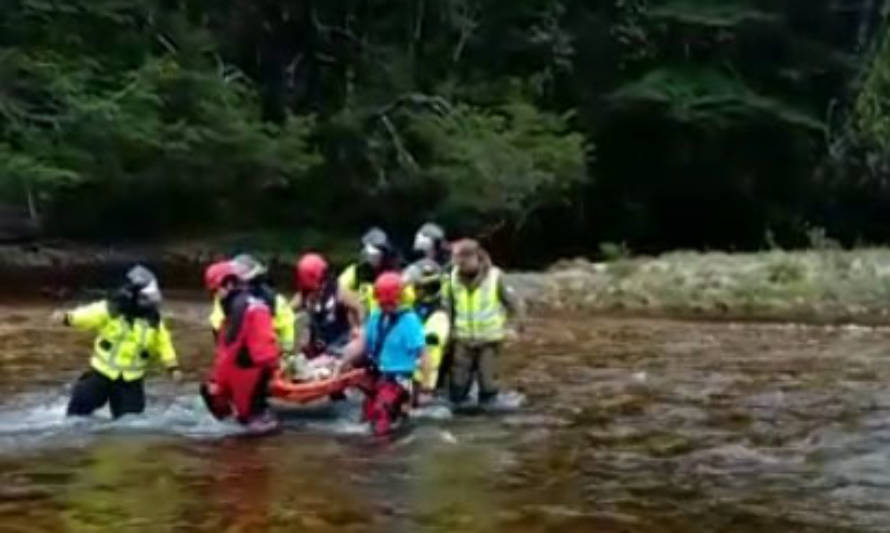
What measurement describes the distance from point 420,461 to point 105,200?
23.1m

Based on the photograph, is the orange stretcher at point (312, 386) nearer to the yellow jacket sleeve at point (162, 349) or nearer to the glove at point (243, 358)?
the glove at point (243, 358)

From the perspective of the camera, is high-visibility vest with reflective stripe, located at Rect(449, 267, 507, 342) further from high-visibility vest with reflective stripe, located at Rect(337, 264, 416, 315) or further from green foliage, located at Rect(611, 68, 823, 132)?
green foliage, located at Rect(611, 68, 823, 132)

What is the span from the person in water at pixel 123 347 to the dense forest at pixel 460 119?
1674 cm

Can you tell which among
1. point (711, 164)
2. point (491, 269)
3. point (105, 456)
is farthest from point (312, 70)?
point (105, 456)

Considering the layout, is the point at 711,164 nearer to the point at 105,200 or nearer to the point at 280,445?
the point at 105,200

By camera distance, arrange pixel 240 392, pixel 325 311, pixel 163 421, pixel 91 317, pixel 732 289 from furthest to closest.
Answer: pixel 732 289, pixel 325 311, pixel 163 421, pixel 91 317, pixel 240 392

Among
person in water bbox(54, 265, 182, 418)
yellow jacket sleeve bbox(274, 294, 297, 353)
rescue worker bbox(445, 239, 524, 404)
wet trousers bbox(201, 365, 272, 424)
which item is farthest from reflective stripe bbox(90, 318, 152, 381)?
rescue worker bbox(445, 239, 524, 404)

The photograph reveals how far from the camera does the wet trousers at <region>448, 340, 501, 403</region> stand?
1644 cm

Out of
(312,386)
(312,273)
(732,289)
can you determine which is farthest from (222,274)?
(732,289)

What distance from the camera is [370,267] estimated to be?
55.2 feet

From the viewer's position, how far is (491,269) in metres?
16.6

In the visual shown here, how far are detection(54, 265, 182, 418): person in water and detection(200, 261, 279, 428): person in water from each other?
1.69 ft

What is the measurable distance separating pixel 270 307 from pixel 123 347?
1.19m

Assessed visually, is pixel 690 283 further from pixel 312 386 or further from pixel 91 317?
pixel 91 317
